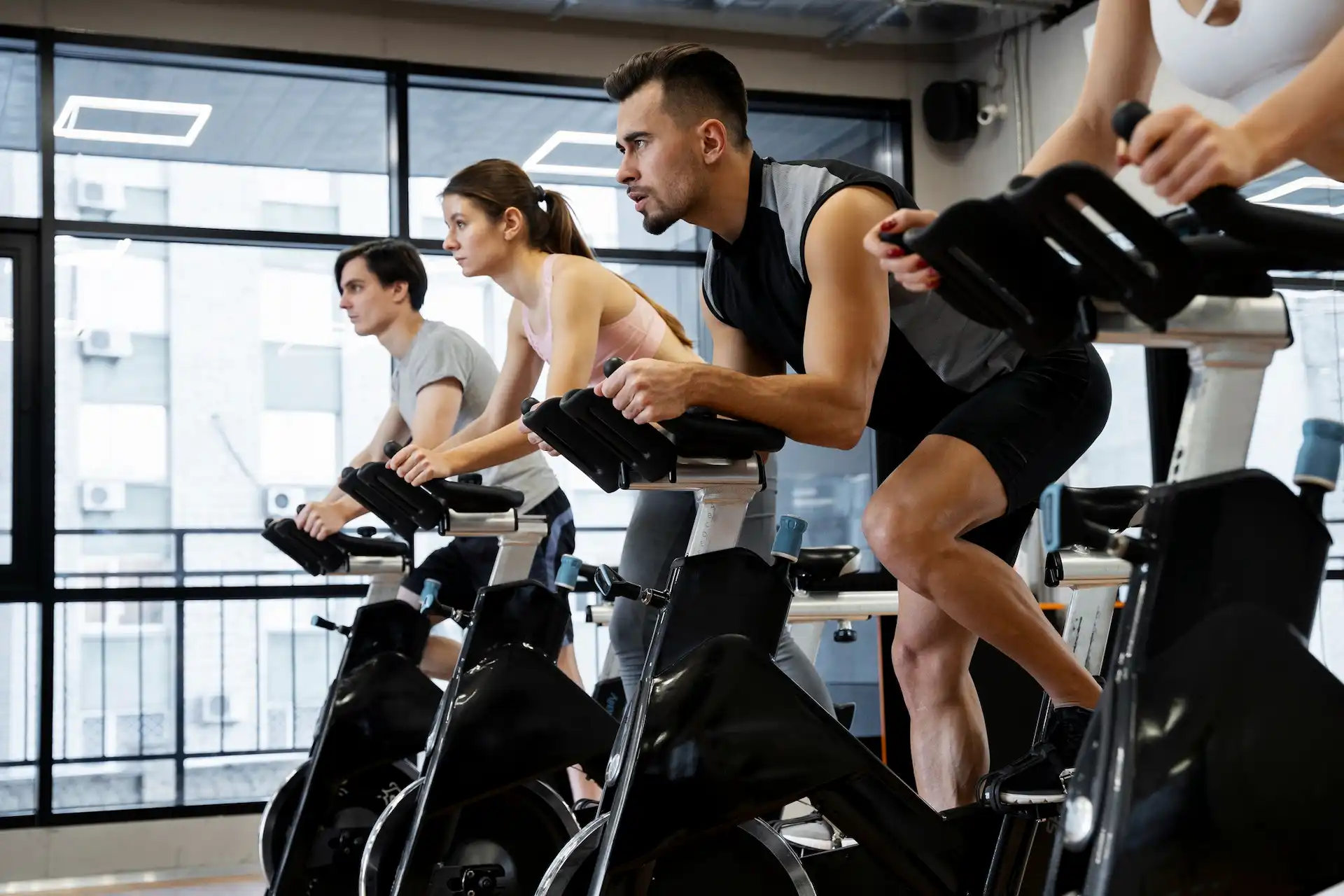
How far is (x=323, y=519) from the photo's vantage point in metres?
3.22

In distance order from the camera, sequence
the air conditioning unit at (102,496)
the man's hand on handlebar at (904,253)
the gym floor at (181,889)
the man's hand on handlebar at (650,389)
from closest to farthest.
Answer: the man's hand on handlebar at (904,253)
the man's hand on handlebar at (650,389)
the gym floor at (181,889)
the air conditioning unit at (102,496)

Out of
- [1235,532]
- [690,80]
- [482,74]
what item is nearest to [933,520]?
[1235,532]

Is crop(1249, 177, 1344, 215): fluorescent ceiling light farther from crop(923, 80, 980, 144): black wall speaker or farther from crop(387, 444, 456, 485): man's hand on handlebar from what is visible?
crop(387, 444, 456, 485): man's hand on handlebar

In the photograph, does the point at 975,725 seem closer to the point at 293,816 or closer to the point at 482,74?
the point at 293,816

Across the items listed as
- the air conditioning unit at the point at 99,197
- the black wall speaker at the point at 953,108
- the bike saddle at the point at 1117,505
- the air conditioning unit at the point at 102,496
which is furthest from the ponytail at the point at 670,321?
the black wall speaker at the point at 953,108

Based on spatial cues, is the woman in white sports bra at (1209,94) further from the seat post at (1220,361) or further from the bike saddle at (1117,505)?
the bike saddle at (1117,505)

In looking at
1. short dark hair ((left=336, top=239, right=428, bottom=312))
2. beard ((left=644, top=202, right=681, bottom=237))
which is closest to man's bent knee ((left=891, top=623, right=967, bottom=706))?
beard ((left=644, top=202, right=681, bottom=237))

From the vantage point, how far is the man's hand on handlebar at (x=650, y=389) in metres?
1.70

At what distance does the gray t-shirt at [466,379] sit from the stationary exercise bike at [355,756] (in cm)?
42

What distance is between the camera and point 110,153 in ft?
17.8

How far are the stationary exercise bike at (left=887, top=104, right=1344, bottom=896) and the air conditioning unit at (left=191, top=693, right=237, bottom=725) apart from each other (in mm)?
4624

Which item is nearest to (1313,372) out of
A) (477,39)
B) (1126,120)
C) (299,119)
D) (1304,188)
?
(1304,188)

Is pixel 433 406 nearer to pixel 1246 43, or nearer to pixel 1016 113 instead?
pixel 1246 43

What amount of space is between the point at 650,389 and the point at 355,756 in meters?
1.52
